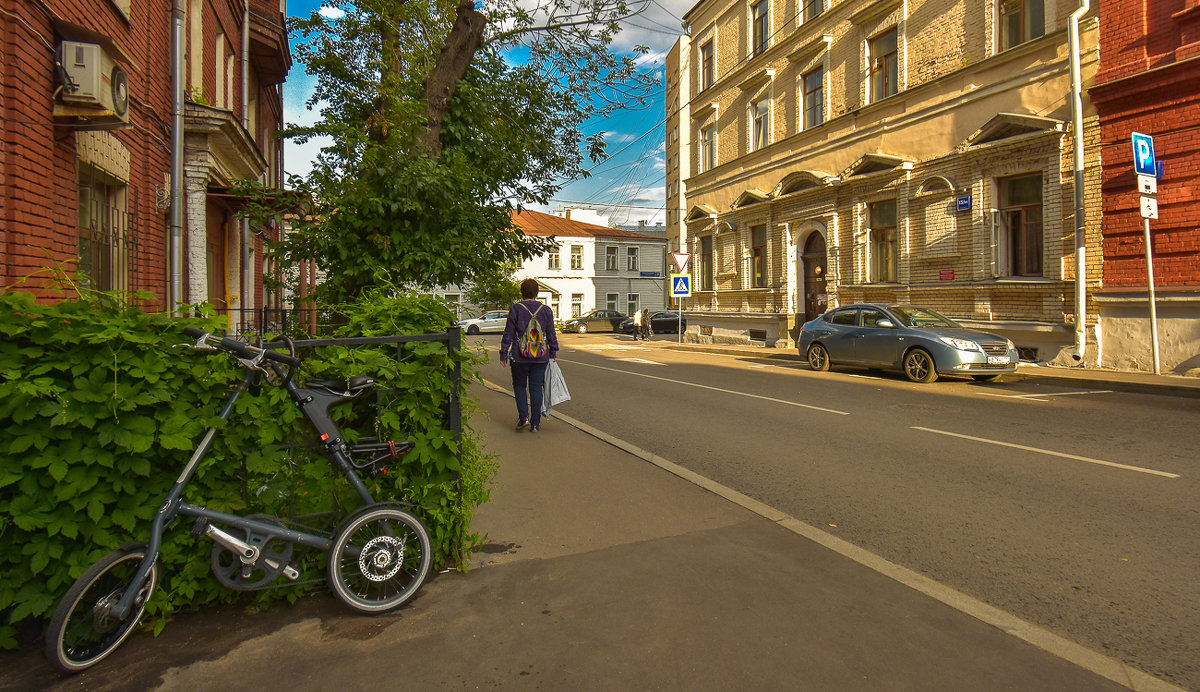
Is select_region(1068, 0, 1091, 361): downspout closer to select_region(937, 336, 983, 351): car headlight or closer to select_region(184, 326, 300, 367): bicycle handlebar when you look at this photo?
select_region(937, 336, 983, 351): car headlight

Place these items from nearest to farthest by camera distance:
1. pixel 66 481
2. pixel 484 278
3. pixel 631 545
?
pixel 66 481, pixel 631 545, pixel 484 278

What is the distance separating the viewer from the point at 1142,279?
42.8 ft

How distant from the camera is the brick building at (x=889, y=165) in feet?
48.6

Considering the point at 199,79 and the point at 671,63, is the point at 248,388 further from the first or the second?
the point at 671,63

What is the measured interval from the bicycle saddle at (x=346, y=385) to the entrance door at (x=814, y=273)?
2048 centimetres

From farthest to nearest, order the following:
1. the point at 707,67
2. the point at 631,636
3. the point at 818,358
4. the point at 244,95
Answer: the point at 707,67 < the point at 818,358 < the point at 244,95 < the point at 631,636

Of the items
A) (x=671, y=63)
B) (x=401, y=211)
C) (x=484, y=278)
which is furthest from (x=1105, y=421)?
(x=671, y=63)

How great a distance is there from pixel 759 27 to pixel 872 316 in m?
16.9

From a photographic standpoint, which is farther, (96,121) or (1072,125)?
(1072,125)

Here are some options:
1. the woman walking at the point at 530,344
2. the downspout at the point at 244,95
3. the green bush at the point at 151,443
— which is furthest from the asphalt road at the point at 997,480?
the downspout at the point at 244,95

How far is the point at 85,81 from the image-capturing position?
230 inches

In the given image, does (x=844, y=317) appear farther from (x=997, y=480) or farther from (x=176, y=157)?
(x=176, y=157)

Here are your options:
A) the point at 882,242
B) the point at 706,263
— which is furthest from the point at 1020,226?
the point at 706,263

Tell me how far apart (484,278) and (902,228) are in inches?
549
